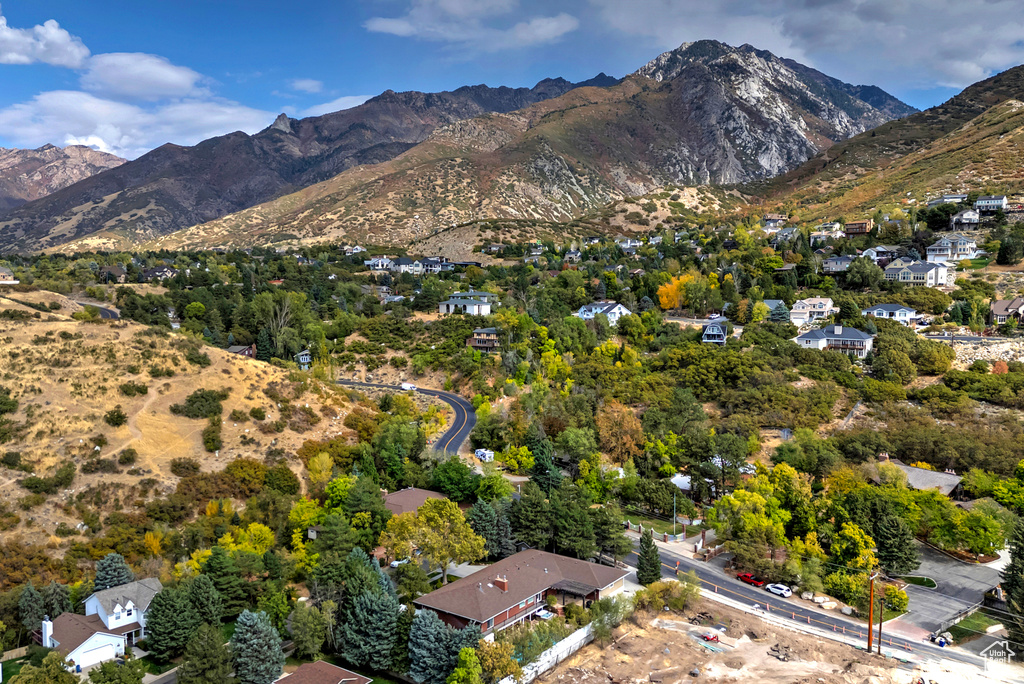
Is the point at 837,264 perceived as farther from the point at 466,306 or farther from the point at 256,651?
the point at 256,651

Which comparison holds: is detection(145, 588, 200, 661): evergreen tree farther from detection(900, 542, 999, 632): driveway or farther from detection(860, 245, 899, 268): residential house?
detection(860, 245, 899, 268): residential house

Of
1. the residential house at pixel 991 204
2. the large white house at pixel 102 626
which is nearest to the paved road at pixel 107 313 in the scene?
the large white house at pixel 102 626

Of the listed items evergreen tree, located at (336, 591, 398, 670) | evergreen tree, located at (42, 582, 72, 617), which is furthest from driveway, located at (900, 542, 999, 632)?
evergreen tree, located at (42, 582, 72, 617)

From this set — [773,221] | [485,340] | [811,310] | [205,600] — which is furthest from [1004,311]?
[205,600]

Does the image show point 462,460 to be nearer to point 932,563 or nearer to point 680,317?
point 932,563

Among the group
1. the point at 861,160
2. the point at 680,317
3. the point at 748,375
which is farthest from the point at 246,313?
the point at 861,160

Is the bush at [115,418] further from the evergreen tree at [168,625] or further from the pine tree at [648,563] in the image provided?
the pine tree at [648,563]
